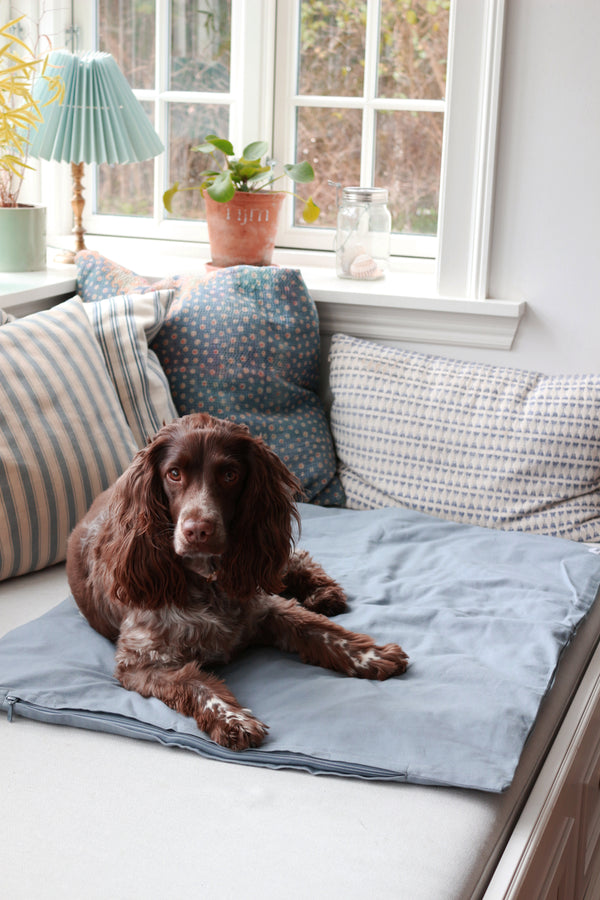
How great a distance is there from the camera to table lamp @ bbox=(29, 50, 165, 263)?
2.49 metres

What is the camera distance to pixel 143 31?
2.93 m

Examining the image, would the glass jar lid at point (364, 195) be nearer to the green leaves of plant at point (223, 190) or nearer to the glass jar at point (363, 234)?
the glass jar at point (363, 234)

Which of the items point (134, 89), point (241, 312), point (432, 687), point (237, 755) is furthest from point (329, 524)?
point (134, 89)

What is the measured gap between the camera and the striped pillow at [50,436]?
1.87 metres

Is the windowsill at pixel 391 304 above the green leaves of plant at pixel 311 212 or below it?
below

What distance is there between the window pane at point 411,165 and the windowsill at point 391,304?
13 centimetres

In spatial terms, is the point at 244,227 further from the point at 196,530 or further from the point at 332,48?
the point at 196,530

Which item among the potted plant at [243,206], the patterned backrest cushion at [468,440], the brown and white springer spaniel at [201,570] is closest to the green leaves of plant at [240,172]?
the potted plant at [243,206]

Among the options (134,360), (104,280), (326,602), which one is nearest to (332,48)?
(104,280)

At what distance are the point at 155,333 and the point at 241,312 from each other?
21 cm

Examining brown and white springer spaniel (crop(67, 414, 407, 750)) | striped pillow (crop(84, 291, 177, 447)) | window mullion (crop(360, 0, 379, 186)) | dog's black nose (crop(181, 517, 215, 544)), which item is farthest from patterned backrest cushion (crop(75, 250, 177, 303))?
dog's black nose (crop(181, 517, 215, 544))

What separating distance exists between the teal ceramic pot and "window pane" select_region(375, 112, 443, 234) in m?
0.95

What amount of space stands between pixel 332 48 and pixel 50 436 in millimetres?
1498

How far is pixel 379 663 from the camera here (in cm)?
157
